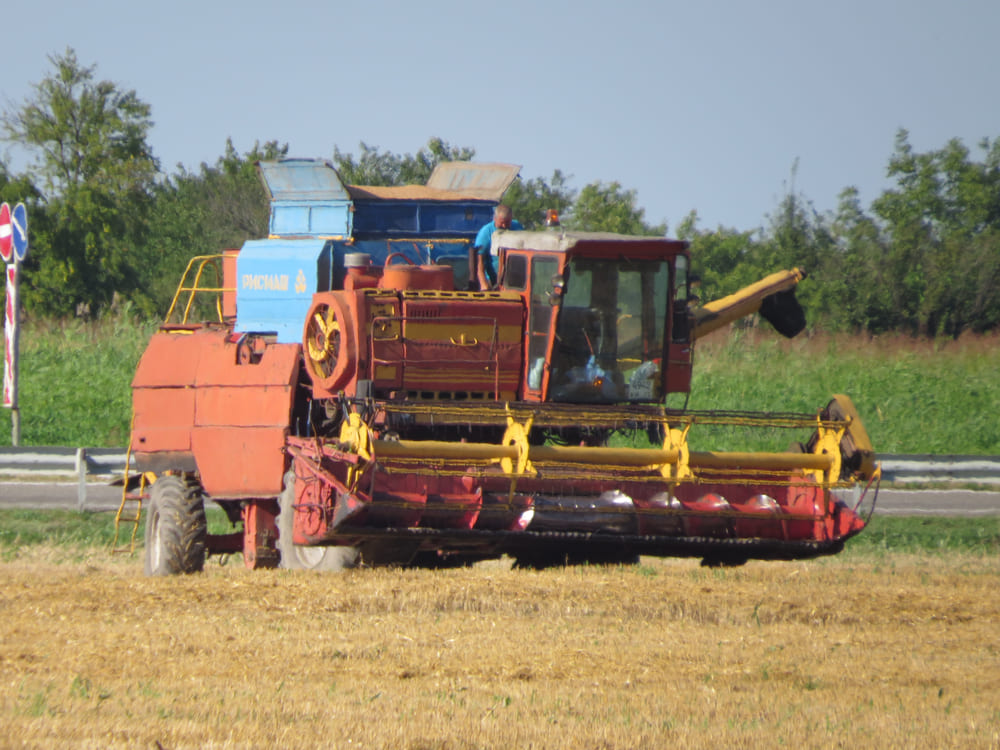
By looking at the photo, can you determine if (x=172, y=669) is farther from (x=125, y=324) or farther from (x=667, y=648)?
(x=125, y=324)

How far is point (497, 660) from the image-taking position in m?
7.09

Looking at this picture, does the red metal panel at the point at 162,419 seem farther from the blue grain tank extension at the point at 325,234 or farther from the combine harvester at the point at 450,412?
the blue grain tank extension at the point at 325,234

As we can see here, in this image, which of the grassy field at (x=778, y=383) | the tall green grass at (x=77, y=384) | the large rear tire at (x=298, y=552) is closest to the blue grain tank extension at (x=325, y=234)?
the large rear tire at (x=298, y=552)

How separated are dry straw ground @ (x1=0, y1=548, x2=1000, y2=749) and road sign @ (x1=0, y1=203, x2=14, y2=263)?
721 cm

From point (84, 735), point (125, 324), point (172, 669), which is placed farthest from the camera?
point (125, 324)

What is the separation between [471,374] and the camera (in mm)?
11070

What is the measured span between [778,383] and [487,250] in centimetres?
1651

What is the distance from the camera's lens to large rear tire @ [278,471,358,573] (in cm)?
1070

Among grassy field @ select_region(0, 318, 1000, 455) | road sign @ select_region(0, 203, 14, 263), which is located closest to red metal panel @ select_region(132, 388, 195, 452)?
road sign @ select_region(0, 203, 14, 263)

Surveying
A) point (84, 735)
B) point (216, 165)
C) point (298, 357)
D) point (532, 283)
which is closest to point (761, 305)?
point (532, 283)

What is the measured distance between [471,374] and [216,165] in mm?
39028

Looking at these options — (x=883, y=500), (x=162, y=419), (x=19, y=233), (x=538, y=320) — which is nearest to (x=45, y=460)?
(x=19, y=233)

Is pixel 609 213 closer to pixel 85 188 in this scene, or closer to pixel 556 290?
pixel 85 188

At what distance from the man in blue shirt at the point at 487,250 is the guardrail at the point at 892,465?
762cm
